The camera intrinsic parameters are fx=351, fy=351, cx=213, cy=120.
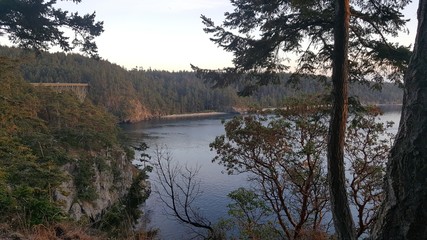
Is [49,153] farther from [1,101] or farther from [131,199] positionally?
[1,101]

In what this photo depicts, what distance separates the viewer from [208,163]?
97.6 feet

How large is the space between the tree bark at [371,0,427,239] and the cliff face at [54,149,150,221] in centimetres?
1642

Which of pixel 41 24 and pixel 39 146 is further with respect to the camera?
pixel 39 146

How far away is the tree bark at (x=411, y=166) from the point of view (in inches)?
76.4

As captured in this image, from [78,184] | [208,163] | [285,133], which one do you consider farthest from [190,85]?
[285,133]

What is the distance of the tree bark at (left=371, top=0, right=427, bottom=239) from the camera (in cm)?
194

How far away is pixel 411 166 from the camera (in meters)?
2.00

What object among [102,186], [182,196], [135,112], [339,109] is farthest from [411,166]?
[135,112]

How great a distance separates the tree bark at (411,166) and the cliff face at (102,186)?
16417 millimetres

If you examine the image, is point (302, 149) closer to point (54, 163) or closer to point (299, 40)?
point (299, 40)

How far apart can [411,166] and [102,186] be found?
24.2m

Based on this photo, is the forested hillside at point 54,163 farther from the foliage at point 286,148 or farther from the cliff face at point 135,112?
the cliff face at point 135,112

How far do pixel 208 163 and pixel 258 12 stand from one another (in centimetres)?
2376

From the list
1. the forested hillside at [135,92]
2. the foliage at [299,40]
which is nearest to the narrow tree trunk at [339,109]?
the foliage at [299,40]
